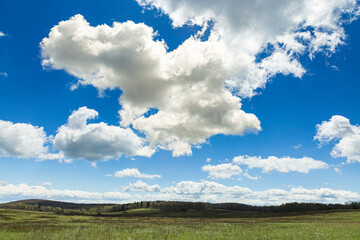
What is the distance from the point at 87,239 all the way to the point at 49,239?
344cm

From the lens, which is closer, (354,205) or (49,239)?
(49,239)

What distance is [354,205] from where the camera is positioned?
18775 cm

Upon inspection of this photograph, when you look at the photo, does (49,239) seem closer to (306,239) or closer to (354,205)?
(306,239)

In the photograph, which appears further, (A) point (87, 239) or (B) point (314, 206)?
(B) point (314, 206)

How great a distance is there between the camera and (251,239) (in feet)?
73.4

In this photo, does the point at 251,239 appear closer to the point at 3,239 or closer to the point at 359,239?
the point at 359,239

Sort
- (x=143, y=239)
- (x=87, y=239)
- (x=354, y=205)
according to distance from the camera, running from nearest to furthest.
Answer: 1. (x=87, y=239)
2. (x=143, y=239)
3. (x=354, y=205)

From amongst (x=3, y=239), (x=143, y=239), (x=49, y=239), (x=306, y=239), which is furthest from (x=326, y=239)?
(x=3, y=239)

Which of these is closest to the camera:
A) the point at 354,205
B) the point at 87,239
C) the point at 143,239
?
the point at 87,239

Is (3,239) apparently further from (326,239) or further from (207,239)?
(326,239)

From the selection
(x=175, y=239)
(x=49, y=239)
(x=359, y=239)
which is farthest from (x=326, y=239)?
(x=49, y=239)

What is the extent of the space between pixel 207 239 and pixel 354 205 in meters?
221

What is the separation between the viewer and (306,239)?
2309 centimetres

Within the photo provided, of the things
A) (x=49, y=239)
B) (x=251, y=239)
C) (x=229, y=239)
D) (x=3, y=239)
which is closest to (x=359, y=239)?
(x=251, y=239)
